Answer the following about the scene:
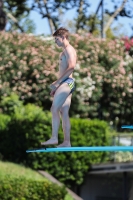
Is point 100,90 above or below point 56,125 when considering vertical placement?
below

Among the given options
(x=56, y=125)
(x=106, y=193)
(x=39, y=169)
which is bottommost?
(x=106, y=193)

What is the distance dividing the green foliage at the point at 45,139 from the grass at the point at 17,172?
0.59 meters

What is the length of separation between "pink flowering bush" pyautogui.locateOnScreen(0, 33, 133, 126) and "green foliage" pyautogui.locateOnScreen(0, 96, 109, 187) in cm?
228

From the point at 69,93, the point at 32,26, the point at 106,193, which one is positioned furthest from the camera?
the point at 32,26

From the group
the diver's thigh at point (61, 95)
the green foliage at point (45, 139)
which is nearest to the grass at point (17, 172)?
the green foliage at point (45, 139)

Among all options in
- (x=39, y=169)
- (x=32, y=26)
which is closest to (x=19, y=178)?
(x=39, y=169)

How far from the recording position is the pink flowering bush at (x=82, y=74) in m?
24.2

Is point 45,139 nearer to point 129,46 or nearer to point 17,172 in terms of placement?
point 17,172

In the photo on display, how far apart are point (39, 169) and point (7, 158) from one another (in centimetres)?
124

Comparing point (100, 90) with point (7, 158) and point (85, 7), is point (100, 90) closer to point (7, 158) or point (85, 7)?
point (7, 158)

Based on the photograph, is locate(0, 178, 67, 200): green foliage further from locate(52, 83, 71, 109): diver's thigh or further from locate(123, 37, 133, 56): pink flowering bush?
locate(52, 83, 71, 109): diver's thigh

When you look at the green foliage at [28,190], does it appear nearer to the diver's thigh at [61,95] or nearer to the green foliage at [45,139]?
the green foliage at [45,139]

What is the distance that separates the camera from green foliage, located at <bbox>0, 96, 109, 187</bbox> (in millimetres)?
21000

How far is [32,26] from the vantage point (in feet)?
187
